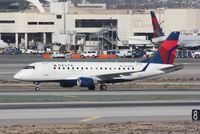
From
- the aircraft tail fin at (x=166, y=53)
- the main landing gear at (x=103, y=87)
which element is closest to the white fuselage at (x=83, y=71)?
the aircraft tail fin at (x=166, y=53)

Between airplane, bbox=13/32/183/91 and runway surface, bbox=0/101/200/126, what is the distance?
18.1 m

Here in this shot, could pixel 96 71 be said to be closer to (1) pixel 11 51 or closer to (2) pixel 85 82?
(2) pixel 85 82

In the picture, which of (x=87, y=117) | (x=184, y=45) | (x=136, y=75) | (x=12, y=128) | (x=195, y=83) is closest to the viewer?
(x=12, y=128)

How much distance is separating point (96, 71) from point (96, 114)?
79.1 feet

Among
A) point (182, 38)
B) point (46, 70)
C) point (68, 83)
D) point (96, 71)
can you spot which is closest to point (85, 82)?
point (68, 83)

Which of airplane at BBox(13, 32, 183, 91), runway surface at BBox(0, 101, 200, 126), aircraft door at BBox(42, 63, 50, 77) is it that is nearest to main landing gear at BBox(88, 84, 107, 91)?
airplane at BBox(13, 32, 183, 91)

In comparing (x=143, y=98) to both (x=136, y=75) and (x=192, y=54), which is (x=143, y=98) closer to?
(x=136, y=75)

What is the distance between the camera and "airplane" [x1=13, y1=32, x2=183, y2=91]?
74000mm

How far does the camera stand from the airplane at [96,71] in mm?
74000

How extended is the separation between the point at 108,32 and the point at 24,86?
117 meters

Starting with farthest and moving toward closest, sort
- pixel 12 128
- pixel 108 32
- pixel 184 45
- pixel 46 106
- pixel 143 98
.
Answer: pixel 108 32 < pixel 184 45 < pixel 143 98 < pixel 46 106 < pixel 12 128

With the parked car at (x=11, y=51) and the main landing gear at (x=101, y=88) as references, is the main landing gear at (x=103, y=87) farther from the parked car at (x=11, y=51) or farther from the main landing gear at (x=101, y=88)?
the parked car at (x=11, y=51)

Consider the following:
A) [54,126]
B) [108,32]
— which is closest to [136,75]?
[54,126]

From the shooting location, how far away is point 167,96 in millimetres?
65000
